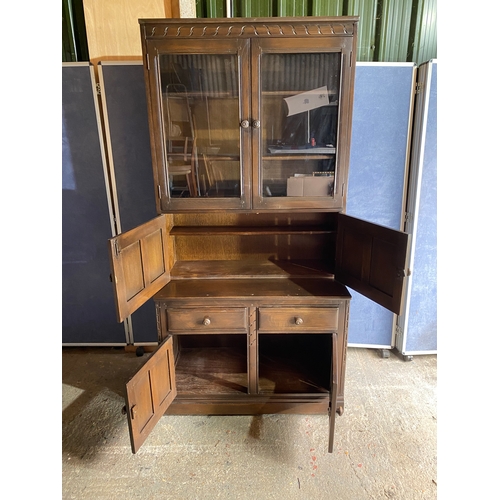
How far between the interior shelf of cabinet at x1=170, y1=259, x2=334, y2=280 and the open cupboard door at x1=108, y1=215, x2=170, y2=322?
15cm

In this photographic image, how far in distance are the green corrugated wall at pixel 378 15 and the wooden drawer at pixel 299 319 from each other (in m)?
1.51

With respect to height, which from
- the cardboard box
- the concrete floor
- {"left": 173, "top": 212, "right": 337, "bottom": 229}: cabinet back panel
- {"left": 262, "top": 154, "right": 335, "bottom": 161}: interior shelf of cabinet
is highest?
{"left": 262, "top": 154, "right": 335, "bottom": 161}: interior shelf of cabinet

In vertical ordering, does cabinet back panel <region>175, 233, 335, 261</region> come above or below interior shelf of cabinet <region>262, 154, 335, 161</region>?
below

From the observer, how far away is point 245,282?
1692 millimetres

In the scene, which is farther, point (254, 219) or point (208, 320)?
point (254, 219)

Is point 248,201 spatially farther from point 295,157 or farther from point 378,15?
point 378,15

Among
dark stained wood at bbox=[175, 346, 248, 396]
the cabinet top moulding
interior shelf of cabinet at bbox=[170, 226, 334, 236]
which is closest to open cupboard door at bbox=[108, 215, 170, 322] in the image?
interior shelf of cabinet at bbox=[170, 226, 334, 236]

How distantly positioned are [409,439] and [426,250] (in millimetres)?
1035

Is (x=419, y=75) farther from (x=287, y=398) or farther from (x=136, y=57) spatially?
(x=287, y=398)

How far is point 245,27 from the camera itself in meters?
1.41

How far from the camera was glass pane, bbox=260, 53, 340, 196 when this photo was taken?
1.48m

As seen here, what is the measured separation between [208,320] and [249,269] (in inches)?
15.2

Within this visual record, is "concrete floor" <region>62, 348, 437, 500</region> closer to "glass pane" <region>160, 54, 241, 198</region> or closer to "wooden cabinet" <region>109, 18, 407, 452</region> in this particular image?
"wooden cabinet" <region>109, 18, 407, 452</region>

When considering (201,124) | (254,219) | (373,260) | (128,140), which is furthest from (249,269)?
(128,140)
